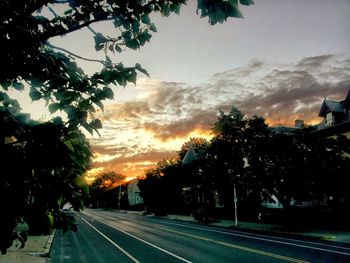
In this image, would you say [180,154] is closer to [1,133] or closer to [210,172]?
[210,172]

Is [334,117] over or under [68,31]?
over

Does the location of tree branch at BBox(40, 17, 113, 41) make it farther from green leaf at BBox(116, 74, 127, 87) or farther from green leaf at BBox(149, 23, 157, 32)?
green leaf at BBox(116, 74, 127, 87)

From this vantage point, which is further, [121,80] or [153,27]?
[153,27]

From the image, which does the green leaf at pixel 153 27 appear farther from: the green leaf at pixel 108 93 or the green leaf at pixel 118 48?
the green leaf at pixel 108 93

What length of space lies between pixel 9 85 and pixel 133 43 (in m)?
1.56

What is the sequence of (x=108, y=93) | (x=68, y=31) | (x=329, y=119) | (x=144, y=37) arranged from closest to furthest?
(x=108, y=93) → (x=68, y=31) → (x=144, y=37) → (x=329, y=119)

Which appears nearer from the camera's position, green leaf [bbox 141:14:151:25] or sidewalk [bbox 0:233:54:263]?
green leaf [bbox 141:14:151:25]

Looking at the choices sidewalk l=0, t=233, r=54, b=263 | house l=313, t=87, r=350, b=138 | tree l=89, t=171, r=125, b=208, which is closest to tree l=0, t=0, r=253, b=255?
sidewalk l=0, t=233, r=54, b=263

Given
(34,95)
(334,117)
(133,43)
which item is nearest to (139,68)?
(133,43)

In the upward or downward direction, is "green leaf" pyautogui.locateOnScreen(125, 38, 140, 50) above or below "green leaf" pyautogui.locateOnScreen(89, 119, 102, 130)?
above

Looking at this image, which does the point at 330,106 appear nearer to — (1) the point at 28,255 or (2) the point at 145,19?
(1) the point at 28,255

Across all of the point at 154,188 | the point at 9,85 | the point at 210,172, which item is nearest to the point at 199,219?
the point at 210,172

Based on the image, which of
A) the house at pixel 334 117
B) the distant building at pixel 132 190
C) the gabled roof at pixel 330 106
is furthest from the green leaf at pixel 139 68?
the distant building at pixel 132 190

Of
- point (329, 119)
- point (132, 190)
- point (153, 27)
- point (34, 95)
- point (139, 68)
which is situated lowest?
point (34, 95)
